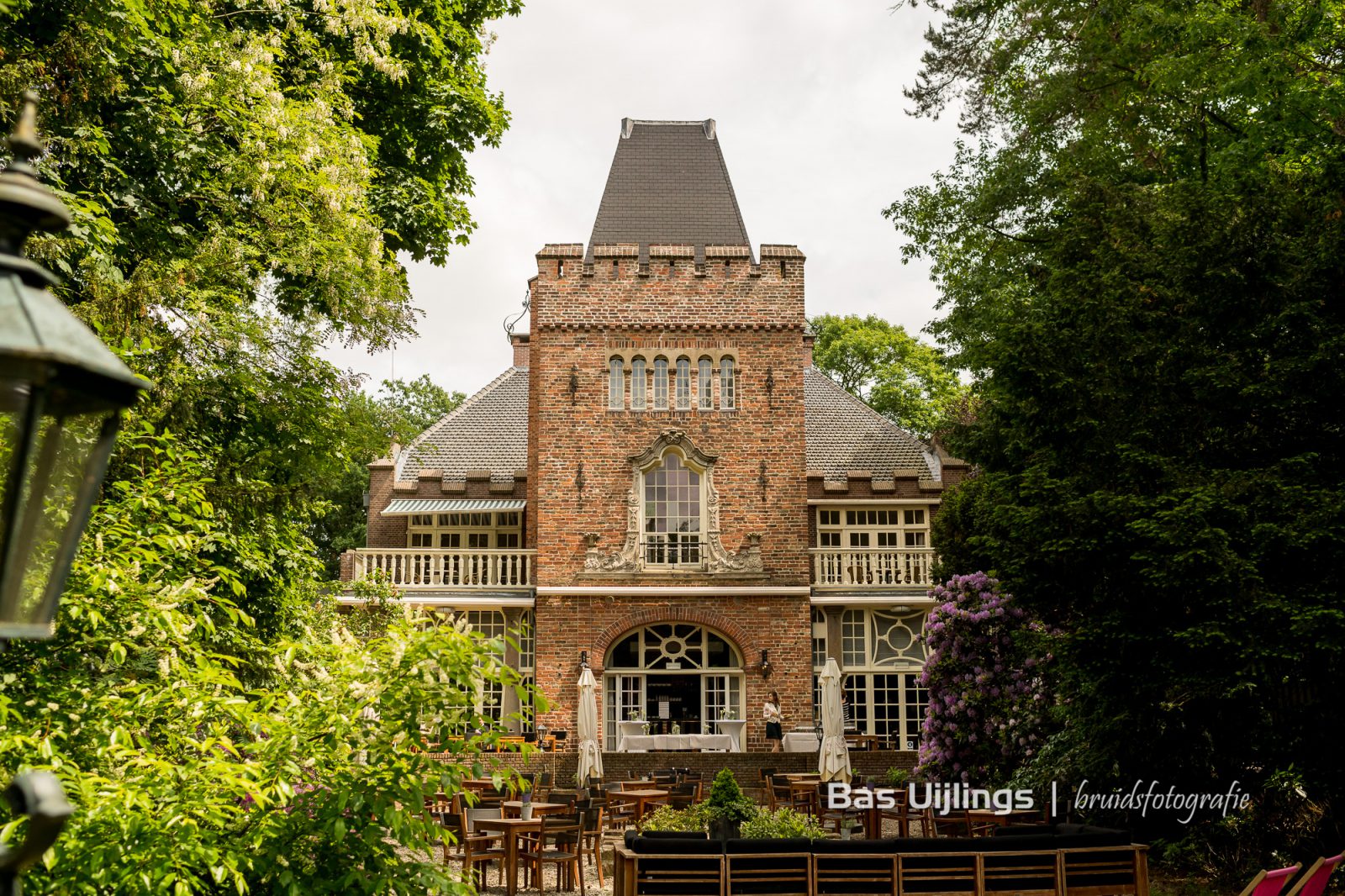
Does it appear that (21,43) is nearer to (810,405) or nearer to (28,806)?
(28,806)

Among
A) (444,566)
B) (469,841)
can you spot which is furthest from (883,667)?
(469,841)

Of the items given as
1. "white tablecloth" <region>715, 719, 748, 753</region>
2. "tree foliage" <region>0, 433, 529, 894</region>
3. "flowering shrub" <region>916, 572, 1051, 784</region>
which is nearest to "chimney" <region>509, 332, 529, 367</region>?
"white tablecloth" <region>715, 719, 748, 753</region>

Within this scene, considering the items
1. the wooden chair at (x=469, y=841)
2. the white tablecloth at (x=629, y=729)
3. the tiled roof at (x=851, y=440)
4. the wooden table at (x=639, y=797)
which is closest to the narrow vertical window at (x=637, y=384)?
the tiled roof at (x=851, y=440)

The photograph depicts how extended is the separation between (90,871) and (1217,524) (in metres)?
9.35

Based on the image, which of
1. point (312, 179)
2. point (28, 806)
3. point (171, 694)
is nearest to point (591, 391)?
point (312, 179)

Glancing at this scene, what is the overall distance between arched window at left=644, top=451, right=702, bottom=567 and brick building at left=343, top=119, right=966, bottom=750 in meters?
0.04

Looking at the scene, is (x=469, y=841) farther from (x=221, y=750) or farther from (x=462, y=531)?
(x=462, y=531)

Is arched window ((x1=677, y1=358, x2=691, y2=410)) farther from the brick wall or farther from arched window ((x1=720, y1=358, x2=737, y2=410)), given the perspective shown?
arched window ((x1=720, y1=358, x2=737, y2=410))

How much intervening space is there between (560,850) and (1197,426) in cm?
785

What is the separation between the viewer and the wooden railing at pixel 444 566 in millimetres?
23516

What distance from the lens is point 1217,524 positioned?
34.3ft

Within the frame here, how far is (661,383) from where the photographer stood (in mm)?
23906

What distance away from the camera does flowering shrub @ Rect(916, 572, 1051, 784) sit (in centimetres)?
1567

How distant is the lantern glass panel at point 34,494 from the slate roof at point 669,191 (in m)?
22.8
